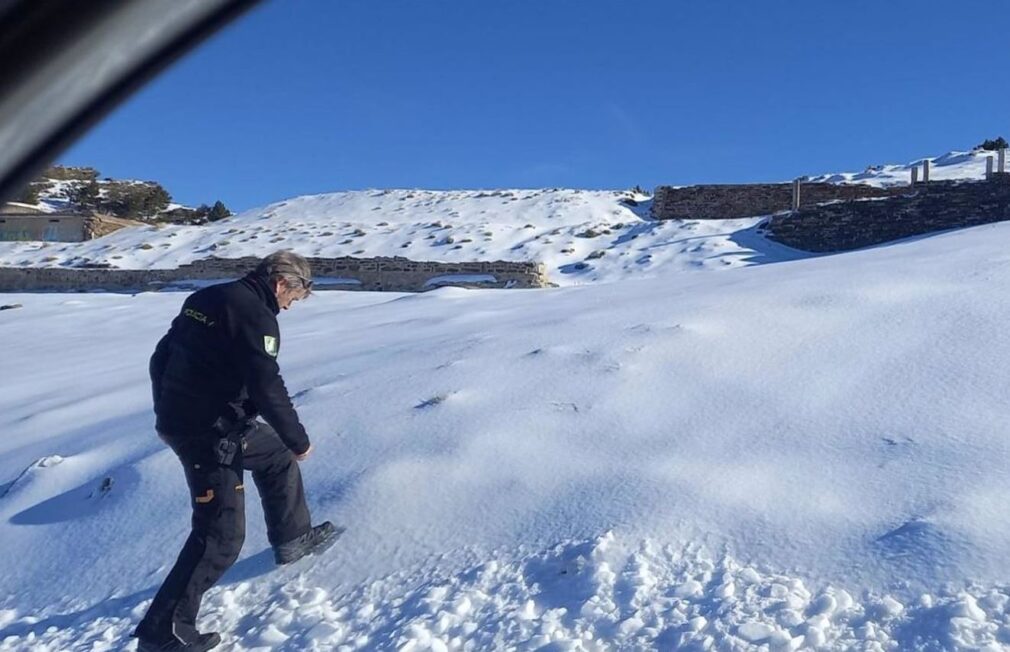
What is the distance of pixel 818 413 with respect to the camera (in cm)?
484

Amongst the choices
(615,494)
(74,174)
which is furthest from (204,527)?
(74,174)

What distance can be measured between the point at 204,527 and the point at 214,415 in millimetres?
432

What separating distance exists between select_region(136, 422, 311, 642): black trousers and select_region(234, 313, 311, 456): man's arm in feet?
0.65

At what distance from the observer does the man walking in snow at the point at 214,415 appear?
3.75 m

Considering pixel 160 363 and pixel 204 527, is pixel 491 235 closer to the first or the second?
pixel 160 363

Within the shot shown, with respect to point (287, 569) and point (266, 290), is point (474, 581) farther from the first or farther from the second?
point (266, 290)

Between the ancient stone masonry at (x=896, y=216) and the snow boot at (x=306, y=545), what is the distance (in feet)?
54.0

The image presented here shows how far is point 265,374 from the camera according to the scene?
12.4 ft

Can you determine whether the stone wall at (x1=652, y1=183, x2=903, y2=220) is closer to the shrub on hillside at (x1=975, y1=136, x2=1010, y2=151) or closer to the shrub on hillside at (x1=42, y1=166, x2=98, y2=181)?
the shrub on hillside at (x1=975, y1=136, x2=1010, y2=151)

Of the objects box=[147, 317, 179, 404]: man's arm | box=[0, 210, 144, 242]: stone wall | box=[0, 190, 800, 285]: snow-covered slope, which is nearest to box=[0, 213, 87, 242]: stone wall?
box=[0, 210, 144, 242]: stone wall

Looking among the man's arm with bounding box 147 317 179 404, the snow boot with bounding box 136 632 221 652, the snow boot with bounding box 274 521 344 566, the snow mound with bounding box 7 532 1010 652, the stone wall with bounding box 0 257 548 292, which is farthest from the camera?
the stone wall with bounding box 0 257 548 292

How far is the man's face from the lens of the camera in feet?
13.0

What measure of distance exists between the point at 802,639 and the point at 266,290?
2.36 metres

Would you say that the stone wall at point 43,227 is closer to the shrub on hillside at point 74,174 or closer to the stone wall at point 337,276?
the stone wall at point 337,276
